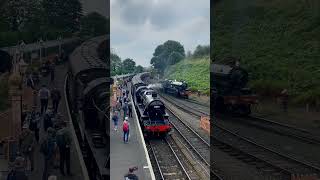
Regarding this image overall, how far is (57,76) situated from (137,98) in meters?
3.52

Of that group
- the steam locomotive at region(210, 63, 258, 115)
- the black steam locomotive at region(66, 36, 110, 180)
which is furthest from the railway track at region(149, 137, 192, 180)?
the black steam locomotive at region(66, 36, 110, 180)

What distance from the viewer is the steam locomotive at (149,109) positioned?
30.2 ft

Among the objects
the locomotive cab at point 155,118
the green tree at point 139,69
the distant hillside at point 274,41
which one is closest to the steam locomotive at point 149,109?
the locomotive cab at point 155,118

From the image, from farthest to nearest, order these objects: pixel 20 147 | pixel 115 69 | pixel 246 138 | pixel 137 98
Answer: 1. pixel 137 98
2. pixel 246 138
3. pixel 115 69
4. pixel 20 147

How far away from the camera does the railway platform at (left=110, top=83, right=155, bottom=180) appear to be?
23.6ft

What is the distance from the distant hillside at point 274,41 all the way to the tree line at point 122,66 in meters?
1.57

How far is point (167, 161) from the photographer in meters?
8.48

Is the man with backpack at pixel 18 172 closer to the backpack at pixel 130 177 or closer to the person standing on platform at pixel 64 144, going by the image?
the person standing on platform at pixel 64 144

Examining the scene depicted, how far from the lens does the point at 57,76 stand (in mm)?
7105

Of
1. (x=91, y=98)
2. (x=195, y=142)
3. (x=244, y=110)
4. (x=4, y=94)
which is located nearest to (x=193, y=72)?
(x=244, y=110)

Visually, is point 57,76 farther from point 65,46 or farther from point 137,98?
point 137,98

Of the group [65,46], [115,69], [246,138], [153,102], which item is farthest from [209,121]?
[65,46]

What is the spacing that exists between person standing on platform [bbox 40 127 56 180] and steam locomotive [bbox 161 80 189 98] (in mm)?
3073

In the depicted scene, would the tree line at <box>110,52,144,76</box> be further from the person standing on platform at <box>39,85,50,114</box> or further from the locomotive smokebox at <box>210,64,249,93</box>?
the locomotive smokebox at <box>210,64,249,93</box>
